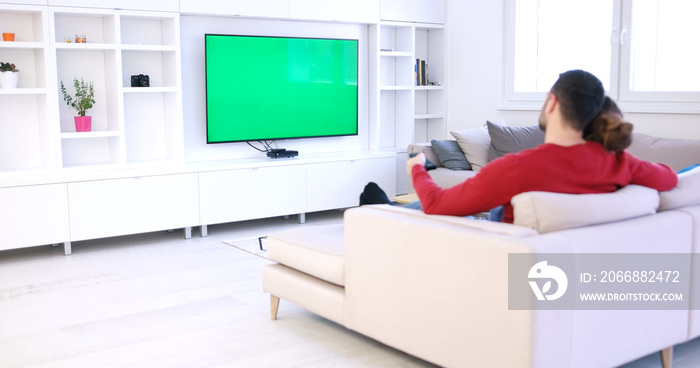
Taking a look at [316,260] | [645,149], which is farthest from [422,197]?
[645,149]

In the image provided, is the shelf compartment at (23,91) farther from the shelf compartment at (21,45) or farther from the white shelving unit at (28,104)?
the shelf compartment at (21,45)

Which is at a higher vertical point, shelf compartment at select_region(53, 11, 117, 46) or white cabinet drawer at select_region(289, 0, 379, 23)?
white cabinet drawer at select_region(289, 0, 379, 23)

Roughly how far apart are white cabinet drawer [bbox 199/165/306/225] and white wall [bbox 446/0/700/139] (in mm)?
1821

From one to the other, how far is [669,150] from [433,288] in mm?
2785

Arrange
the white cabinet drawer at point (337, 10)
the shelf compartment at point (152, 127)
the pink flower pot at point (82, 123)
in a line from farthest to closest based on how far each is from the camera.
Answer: the white cabinet drawer at point (337, 10) < the shelf compartment at point (152, 127) < the pink flower pot at point (82, 123)

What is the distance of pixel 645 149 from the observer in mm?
4746

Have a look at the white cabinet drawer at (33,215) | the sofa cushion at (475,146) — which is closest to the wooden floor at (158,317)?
the white cabinet drawer at (33,215)

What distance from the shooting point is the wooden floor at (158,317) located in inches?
116

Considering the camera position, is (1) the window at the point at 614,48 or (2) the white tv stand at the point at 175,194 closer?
(2) the white tv stand at the point at 175,194

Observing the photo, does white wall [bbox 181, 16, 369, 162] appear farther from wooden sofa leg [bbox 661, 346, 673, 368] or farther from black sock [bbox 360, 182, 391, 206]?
wooden sofa leg [bbox 661, 346, 673, 368]

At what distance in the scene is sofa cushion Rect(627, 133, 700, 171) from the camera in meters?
4.48

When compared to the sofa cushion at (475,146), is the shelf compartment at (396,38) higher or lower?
higher

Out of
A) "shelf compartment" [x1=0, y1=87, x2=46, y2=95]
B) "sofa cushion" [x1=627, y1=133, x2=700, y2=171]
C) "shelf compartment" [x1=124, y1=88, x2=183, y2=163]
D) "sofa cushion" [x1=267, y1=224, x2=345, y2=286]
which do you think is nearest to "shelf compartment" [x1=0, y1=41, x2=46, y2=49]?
"shelf compartment" [x1=0, y1=87, x2=46, y2=95]

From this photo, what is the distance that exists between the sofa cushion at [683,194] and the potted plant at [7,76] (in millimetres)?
3889
